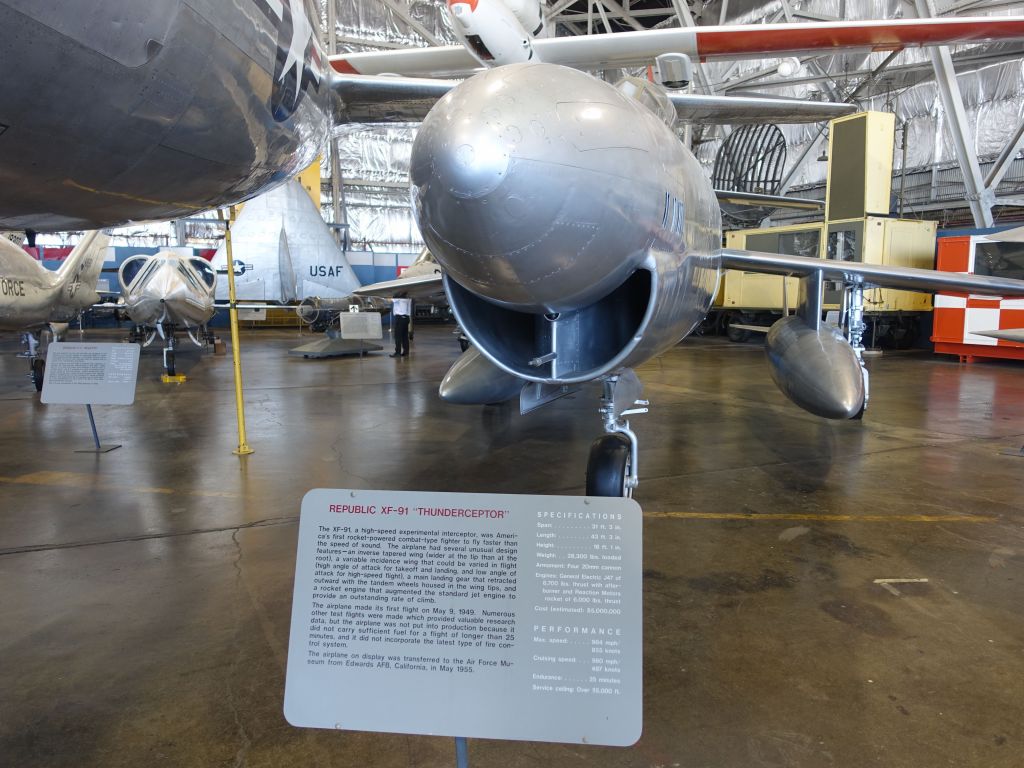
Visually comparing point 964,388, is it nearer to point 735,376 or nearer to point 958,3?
point 735,376

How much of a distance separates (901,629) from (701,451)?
320 centimetres

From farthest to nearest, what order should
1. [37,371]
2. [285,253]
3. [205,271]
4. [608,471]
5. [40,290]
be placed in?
[285,253] < [205,271] < [37,371] < [40,290] < [608,471]

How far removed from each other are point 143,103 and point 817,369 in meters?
5.22

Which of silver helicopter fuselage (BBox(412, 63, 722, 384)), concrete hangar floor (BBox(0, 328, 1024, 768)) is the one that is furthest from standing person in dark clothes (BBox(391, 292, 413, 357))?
silver helicopter fuselage (BBox(412, 63, 722, 384))

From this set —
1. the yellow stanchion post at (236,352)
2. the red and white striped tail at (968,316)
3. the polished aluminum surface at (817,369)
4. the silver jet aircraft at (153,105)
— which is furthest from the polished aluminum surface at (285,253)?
the silver jet aircraft at (153,105)

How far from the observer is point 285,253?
16.7m

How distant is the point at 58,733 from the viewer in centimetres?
211

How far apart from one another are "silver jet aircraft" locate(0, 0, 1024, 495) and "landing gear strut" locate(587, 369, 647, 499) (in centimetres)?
1

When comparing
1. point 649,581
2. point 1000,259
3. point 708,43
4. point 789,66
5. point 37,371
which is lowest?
point 649,581

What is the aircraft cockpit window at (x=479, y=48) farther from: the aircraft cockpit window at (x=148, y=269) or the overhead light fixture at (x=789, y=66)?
the overhead light fixture at (x=789, y=66)

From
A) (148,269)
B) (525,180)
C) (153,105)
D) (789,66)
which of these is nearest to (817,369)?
(525,180)

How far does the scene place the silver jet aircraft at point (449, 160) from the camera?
1.27 metres

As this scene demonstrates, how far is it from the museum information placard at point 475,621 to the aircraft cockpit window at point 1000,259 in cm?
1420

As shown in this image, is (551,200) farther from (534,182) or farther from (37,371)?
(37,371)
